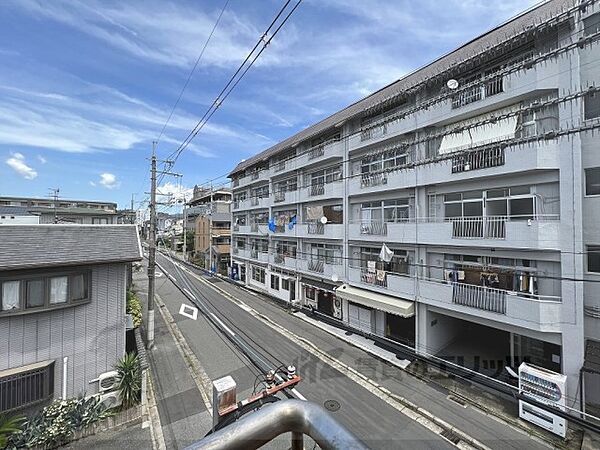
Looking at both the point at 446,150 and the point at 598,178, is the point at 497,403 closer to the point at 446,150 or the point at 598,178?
the point at 598,178

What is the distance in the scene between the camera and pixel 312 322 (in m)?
18.9

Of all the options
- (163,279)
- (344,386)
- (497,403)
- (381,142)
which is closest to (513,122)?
(381,142)

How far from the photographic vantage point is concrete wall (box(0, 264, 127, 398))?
8297 mm

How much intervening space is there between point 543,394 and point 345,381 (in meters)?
6.47

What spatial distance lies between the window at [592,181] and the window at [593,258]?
1754mm

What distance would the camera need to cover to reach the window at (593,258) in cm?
942

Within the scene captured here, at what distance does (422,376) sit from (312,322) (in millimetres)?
7929

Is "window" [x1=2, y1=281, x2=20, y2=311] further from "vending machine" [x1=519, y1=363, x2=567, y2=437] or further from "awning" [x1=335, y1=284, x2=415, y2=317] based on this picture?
"vending machine" [x1=519, y1=363, x2=567, y2=437]

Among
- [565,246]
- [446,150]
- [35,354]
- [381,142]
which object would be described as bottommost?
[35,354]

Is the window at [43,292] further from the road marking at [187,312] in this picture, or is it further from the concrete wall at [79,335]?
the road marking at [187,312]

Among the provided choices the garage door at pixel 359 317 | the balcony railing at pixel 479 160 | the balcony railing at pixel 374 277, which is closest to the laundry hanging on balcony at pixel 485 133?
the balcony railing at pixel 479 160

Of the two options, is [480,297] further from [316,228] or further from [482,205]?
[316,228]

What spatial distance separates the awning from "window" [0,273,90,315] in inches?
466

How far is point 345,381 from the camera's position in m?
11.9
